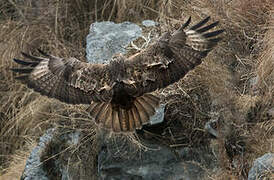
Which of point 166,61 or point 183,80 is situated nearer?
point 166,61

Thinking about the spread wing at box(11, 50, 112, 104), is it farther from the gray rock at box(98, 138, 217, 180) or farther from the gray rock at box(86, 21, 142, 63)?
the gray rock at box(86, 21, 142, 63)

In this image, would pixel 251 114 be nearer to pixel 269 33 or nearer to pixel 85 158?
pixel 269 33

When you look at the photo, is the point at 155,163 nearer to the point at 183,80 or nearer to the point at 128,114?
the point at 128,114

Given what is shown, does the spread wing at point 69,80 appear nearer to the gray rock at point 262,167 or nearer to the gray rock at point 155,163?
the gray rock at point 155,163

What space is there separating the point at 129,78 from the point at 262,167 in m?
1.23

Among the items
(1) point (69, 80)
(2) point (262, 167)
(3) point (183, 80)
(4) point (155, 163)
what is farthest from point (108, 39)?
(2) point (262, 167)

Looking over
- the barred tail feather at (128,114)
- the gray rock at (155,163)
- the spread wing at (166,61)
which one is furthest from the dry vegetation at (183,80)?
the spread wing at (166,61)

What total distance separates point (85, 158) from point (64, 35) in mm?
2500

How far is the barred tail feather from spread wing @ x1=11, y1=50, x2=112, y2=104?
0.68 ft

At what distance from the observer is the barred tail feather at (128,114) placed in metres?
4.92

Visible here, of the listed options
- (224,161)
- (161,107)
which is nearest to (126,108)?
(161,107)

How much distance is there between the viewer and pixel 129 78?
4812 millimetres

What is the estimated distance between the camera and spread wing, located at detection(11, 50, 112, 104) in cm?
485

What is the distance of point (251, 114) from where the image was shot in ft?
17.9
